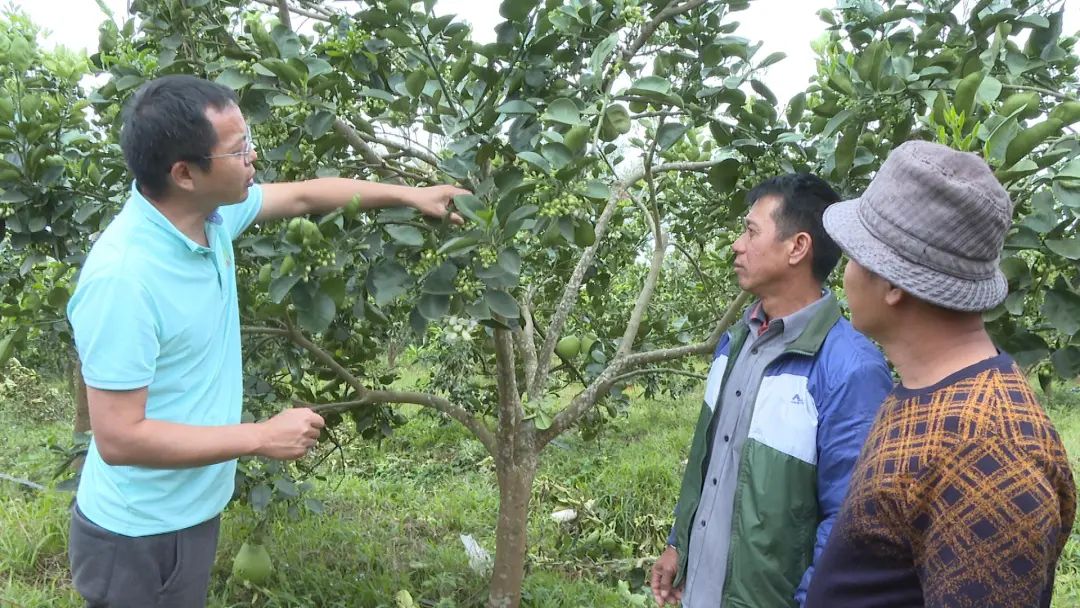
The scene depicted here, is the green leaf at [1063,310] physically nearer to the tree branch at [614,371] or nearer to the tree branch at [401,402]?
the tree branch at [614,371]

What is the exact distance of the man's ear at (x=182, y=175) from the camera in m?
1.32

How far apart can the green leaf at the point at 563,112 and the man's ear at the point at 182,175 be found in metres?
0.63

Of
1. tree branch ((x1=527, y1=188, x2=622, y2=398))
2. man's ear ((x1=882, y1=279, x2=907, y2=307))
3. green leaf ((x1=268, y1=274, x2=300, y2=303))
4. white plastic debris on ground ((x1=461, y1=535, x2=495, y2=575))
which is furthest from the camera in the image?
white plastic debris on ground ((x1=461, y1=535, x2=495, y2=575))

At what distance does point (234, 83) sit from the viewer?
150 cm

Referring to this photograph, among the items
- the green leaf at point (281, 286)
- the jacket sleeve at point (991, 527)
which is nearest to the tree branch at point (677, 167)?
the green leaf at point (281, 286)

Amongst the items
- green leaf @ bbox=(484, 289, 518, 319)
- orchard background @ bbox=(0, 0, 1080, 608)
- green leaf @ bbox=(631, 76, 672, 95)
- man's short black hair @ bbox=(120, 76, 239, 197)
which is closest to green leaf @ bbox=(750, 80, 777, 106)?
orchard background @ bbox=(0, 0, 1080, 608)

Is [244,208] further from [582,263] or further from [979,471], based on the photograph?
[979,471]

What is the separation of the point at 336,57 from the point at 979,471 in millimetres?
1340

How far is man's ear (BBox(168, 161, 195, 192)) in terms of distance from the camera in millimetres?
1317

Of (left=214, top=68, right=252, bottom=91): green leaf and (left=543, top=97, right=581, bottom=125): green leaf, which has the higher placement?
(left=214, top=68, right=252, bottom=91): green leaf

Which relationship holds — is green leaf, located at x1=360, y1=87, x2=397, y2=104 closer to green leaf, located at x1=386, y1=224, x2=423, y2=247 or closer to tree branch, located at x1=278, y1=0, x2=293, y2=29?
green leaf, located at x1=386, y1=224, x2=423, y2=247

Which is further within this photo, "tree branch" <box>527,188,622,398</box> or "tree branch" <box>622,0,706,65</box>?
"tree branch" <box>527,188,622,398</box>

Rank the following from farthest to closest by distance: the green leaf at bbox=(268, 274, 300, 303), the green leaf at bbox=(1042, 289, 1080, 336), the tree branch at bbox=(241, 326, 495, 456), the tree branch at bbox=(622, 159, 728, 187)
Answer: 1. the tree branch at bbox=(622, 159, 728, 187)
2. the tree branch at bbox=(241, 326, 495, 456)
3. the green leaf at bbox=(268, 274, 300, 303)
4. the green leaf at bbox=(1042, 289, 1080, 336)

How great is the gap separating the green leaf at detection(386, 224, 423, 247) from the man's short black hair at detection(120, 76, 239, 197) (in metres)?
0.34
